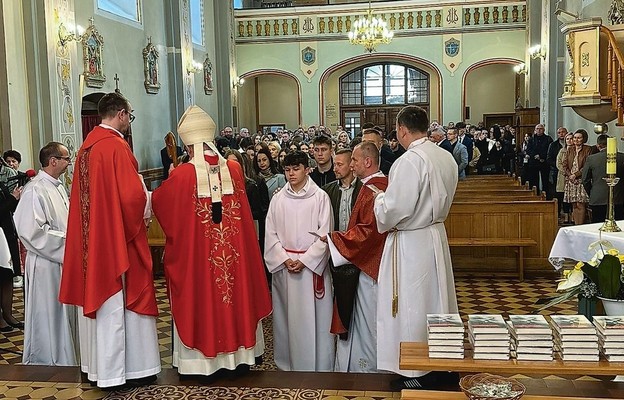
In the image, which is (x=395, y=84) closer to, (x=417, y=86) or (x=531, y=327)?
(x=417, y=86)

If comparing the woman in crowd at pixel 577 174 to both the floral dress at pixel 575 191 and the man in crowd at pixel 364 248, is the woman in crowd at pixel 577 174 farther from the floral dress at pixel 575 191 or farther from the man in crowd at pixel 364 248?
the man in crowd at pixel 364 248

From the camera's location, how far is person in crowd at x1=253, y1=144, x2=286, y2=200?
22.7 feet

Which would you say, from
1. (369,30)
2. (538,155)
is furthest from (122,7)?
(538,155)

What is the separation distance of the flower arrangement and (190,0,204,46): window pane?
15.0 meters

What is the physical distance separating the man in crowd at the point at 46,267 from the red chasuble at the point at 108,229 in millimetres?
867

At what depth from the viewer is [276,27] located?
69.2 ft

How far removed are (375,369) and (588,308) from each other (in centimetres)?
148

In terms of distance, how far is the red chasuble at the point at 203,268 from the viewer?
13.3ft

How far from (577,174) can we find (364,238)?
6.92 m

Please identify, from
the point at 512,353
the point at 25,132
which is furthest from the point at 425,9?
the point at 512,353

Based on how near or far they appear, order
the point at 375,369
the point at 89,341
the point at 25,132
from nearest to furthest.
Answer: the point at 89,341
the point at 375,369
the point at 25,132

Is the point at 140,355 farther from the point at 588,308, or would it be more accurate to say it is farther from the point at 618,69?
A: the point at 618,69

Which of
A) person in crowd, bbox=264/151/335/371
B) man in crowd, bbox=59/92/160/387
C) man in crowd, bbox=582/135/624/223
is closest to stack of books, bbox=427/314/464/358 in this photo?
person in crowd, bbox=264/151/335/371

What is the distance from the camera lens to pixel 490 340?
3068mm
